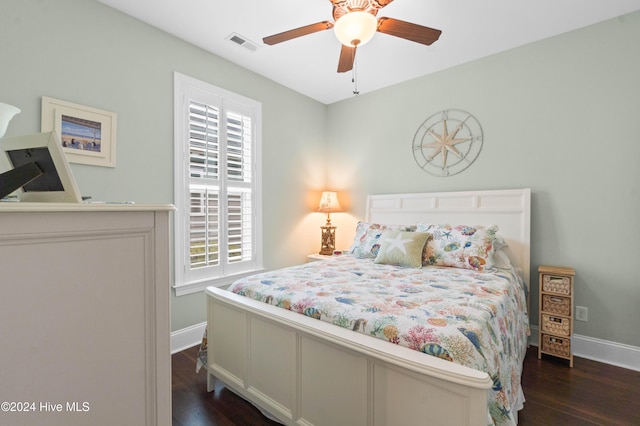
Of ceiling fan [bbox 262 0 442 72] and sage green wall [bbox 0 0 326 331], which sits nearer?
ceiling fan [bbox 262 0 442 72]

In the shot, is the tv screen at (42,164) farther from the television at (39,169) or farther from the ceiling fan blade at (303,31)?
the ceiling fan blade at (303,31)

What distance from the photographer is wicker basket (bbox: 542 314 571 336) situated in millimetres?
2400

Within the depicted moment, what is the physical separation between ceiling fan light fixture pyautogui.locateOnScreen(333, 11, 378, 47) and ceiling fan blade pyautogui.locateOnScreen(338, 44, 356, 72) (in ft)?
0.97

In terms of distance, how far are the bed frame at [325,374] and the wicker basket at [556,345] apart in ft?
6.44

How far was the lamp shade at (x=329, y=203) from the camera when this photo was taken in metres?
3.99

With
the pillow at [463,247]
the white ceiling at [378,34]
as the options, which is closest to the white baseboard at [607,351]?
the pillow at [463,247]

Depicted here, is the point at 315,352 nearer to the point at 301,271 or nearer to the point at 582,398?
the point at 301,271

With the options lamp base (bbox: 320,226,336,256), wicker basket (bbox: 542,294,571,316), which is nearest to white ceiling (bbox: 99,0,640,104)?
lamp base (bbox: 320,226,336,256)

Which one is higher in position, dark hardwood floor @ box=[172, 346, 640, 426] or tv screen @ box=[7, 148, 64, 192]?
tv screen @ box=[7, 148, 64, 192]

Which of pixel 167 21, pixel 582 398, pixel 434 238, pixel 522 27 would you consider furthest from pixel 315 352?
pixel 522 27

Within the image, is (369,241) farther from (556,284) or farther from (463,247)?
(556,284)

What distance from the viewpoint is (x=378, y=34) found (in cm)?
262

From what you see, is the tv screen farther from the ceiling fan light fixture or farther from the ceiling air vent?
the ceiling air vent

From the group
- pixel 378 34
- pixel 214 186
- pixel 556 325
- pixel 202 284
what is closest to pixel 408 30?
pixel 378 34
